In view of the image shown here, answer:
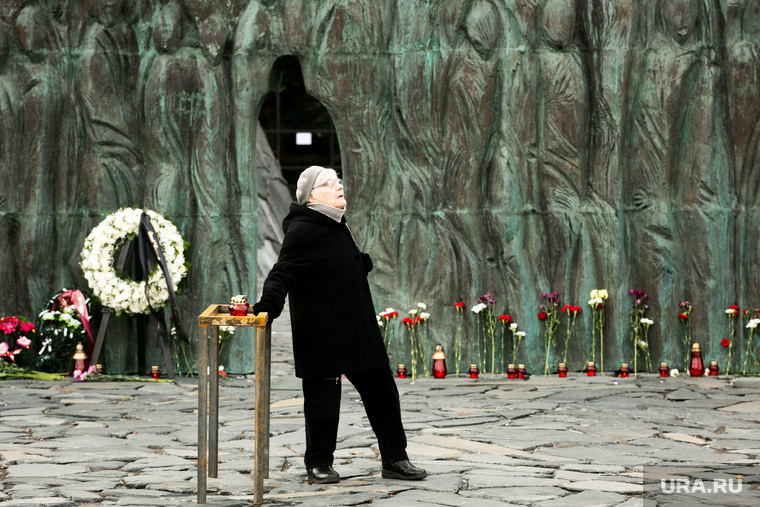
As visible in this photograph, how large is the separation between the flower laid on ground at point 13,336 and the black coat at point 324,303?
567 cm

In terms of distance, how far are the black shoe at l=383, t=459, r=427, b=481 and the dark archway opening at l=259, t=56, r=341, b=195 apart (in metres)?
14.9

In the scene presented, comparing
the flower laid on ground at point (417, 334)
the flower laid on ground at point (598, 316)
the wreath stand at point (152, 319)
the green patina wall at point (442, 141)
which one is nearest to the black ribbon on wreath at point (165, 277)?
the wreath stand at point (152, 319)

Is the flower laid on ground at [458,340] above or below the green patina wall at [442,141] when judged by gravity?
below

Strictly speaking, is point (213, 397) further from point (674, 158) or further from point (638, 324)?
point (674, 158)

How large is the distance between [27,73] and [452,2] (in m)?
4.27

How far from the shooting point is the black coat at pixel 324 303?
608cm

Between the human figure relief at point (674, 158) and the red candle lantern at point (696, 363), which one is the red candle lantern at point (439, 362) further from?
the red candle lantern at point (696, 363)

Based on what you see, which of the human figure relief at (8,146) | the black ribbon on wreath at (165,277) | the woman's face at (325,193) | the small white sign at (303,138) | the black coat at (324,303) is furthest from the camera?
the small white sign at (303,138)

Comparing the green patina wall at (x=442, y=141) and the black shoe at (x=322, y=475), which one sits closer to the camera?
the black shoe at (x=322, y=475)

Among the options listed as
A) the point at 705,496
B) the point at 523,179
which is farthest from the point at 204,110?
the point at 705,496

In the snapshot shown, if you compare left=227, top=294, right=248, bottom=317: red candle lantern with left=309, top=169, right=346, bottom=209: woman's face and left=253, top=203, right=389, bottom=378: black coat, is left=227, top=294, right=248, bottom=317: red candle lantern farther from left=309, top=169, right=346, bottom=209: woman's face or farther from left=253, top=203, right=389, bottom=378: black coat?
left=309, top=169, right=346, bottom=209: woman's face

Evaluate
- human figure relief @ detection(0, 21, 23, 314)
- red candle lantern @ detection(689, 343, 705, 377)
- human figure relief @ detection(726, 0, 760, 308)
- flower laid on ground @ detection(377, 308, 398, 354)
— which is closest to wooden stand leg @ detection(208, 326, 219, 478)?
flower laid on ground @ detection(377, 308, 398, 354)

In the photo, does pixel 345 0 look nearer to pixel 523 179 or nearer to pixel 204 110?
pixel 204 110

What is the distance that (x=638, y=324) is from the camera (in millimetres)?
11156
